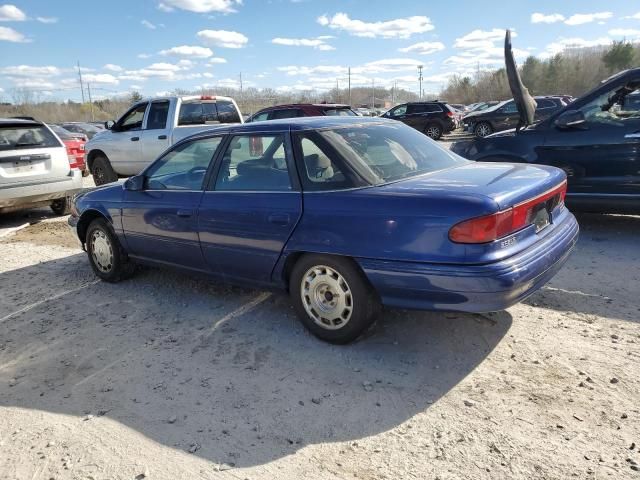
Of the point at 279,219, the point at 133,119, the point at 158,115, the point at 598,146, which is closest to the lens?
the point at 279,219

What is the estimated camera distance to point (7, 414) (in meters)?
3.06

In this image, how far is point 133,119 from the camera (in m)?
10.6

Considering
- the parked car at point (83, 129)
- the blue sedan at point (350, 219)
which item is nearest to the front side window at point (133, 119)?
the blue sedan at point (350, 219)

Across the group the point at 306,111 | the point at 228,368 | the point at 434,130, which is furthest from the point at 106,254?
the point at 434,130

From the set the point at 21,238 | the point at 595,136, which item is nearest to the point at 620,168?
the point at 595,136

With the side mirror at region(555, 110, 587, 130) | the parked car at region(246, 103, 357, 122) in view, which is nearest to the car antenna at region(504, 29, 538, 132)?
the side mirror at region(555, 110, 587, 130)

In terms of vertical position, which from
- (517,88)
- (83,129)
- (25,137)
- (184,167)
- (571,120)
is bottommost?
(184,167)

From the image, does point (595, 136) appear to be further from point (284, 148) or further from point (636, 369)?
point (284, 148)

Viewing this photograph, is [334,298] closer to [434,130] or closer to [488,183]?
[488,183]

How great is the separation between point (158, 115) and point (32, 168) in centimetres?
280

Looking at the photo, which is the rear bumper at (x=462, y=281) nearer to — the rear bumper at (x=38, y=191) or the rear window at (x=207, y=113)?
the rear bumper at (x=38, y=191)

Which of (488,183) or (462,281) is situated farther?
(488,183)

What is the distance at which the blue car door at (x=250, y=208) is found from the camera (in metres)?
3.61

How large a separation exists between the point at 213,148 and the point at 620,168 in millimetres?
4319
